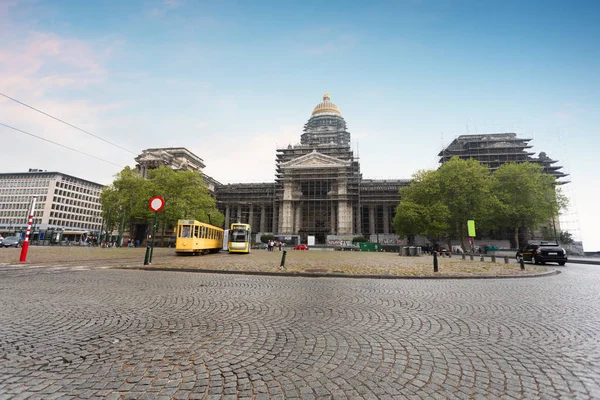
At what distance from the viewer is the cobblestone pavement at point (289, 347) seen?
2590 mm

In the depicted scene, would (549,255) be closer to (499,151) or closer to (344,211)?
(344,211)

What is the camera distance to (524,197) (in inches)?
1804

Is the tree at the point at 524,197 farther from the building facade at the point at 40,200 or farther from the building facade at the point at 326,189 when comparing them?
the building facade at the point at 40,200

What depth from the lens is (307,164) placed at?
224ft

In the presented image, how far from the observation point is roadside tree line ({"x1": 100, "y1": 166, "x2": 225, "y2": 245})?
45.1 metres

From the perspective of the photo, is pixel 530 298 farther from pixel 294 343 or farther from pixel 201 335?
pixel 201 335

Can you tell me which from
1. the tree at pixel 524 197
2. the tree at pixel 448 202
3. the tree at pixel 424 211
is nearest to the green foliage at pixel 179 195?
the tree at pixel 424 211

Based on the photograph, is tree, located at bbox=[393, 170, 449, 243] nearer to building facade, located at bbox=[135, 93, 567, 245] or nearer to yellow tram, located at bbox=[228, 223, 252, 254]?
building facade, located at bbox=[135, 93, 567, 245]

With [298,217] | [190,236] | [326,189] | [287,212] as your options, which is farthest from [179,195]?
[326,189]

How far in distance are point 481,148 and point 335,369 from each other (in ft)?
240

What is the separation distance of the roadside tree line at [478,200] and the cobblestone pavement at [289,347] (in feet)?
135

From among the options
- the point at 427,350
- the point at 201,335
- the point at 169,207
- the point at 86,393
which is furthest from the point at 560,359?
the point at 169,207

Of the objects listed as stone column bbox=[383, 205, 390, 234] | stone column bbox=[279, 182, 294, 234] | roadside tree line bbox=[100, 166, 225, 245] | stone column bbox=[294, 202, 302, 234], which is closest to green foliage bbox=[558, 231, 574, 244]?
stone column bbox=[383, 205, 390, 234]

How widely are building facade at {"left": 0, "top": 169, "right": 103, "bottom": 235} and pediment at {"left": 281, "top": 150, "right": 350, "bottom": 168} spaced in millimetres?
59734
